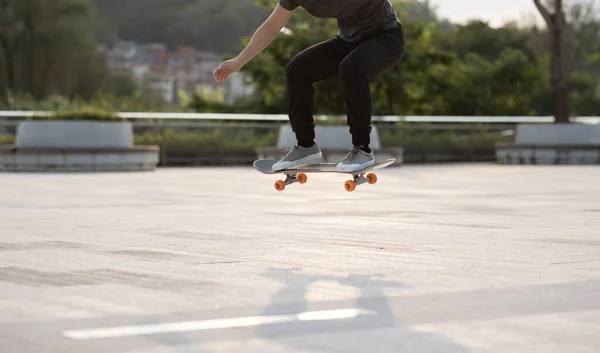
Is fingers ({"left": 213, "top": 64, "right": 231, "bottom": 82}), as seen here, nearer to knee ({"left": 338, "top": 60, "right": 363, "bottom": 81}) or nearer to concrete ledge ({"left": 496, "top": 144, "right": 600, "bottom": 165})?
knee ({"left": 338, "top": 60, "right": 363, "bottom": 81})

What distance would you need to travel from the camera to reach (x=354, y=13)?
8.51m

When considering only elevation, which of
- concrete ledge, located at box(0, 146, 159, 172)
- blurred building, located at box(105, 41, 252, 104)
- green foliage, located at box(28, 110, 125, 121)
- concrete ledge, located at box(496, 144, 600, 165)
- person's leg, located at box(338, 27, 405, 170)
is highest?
blurred building, located at box(105, 41, 252, 104)

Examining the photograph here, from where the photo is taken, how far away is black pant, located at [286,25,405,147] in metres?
8.45

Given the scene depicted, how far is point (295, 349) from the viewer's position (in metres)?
4.05

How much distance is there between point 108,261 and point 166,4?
6562 inches

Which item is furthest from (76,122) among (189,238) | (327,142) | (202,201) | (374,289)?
(374,289)

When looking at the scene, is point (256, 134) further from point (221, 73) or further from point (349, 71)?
point (221, 73)

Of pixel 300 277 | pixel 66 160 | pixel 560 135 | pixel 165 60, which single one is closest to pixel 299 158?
pixel 300 277

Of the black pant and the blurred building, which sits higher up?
the blurred building

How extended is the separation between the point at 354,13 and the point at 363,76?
1.46ft

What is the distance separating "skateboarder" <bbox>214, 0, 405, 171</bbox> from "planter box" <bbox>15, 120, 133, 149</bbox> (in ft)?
46.5

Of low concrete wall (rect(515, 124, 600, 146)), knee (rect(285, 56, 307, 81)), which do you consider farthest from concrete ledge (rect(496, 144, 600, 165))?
knee (rect(285, 56, 307, 81))

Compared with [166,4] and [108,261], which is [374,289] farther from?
[166,4]

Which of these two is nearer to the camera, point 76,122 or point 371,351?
point 371,351
